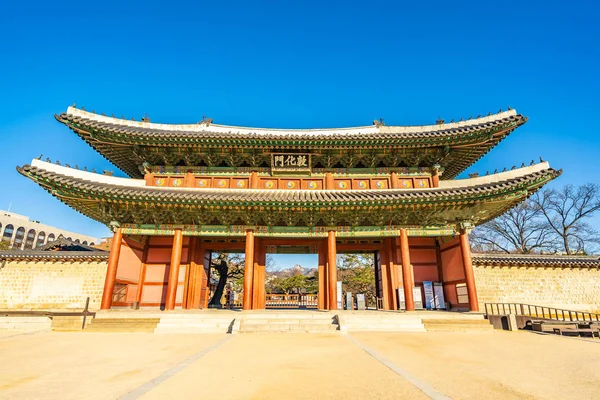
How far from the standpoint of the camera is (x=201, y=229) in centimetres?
1366

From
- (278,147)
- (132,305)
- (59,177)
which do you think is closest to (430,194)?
(278,147)

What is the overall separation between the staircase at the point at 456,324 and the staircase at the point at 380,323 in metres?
0.38

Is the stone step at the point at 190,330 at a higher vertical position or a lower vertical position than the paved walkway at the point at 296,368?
lower

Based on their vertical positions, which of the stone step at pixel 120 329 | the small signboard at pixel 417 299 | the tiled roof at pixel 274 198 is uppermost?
the tiled roof at pixel 274 198

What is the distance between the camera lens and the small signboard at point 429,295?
14.7 m

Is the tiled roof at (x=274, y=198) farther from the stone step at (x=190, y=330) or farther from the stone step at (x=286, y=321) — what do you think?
the stone step at (x=190, y=330)

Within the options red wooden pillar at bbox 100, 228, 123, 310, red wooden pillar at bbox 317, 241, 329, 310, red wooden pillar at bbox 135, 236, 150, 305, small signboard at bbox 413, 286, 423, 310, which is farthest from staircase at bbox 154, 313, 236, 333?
small signboard at bbox 413, 286, 423, 310

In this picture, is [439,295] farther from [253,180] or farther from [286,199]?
[253,180]

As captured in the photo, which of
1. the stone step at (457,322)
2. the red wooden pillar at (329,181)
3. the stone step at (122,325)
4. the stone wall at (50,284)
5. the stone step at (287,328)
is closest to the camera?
the stone step at (287,328)

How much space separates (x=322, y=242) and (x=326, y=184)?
9.74ft

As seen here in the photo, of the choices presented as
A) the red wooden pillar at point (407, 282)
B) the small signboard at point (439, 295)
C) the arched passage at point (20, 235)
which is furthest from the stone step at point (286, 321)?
the arched passage at point (20, 235)

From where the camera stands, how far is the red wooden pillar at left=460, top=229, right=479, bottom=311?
12227 millimetres

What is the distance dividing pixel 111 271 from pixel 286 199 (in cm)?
788

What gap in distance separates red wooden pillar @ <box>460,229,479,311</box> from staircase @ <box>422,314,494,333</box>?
1.06 meters
